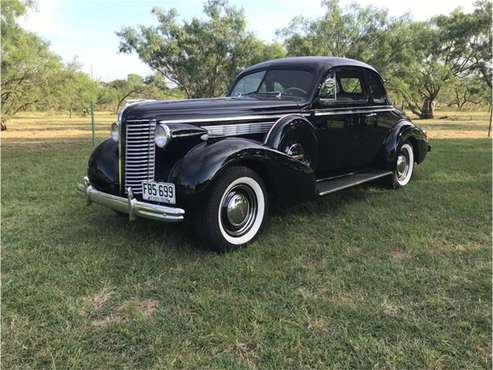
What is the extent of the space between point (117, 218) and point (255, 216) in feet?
5.65

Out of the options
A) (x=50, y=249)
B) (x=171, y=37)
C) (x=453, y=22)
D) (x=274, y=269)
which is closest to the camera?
(x=274, y=269)

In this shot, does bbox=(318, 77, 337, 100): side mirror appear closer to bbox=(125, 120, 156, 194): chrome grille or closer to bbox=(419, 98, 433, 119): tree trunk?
bbox=(125, 120, 156, 194): chrome grille

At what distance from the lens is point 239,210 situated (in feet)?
12.3

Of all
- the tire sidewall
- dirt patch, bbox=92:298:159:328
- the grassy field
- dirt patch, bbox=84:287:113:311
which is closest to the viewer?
the grassy field

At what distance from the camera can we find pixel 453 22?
27.3 meters

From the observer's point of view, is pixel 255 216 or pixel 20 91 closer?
pixel 255 216

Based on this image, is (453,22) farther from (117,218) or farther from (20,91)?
(117,218)

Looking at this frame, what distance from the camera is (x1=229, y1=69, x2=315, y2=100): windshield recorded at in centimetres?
478

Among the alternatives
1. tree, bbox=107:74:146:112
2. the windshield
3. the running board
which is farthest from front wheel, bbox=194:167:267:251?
tree, bbox=107:74:146:112

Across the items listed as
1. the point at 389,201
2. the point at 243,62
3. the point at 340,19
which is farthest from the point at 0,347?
the point at 340,19

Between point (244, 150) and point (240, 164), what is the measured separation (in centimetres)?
17

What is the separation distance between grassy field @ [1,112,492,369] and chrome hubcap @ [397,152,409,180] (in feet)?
4.21

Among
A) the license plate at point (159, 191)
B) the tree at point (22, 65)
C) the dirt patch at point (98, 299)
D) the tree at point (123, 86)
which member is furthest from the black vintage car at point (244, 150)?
the tree at point (123, 86)

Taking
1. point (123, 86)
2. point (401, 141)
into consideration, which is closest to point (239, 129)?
point (401, 141)
